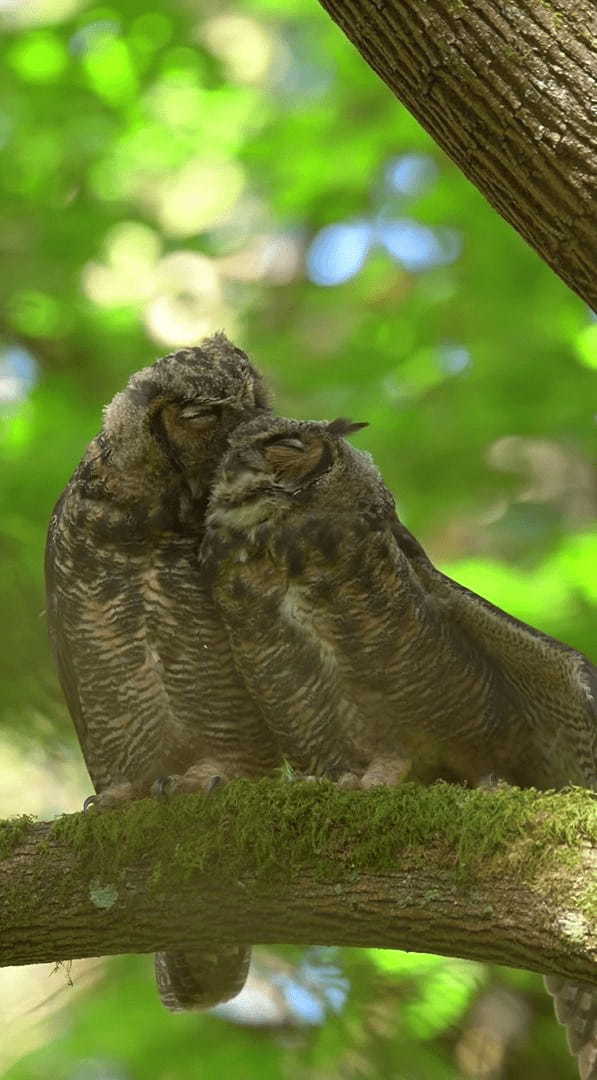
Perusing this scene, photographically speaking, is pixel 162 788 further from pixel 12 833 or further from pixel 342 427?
pixel 342 427

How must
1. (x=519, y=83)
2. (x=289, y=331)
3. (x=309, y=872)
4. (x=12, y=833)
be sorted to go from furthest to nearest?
(x=289, y=331) → (x=12, y=833) → (x=309, y=872) → (x=519, y=83)

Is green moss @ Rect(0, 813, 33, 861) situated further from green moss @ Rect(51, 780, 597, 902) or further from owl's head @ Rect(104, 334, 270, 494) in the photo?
owl's head @ Rect(104, 334, 270, 494)

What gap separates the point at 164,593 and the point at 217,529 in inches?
11.7

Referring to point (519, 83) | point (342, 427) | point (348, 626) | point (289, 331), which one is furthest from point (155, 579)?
point (289, 331)

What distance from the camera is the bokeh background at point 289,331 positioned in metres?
6.70

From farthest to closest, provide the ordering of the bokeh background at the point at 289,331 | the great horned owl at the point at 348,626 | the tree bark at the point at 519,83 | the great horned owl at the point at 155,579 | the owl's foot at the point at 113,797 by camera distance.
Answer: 1. the bokeh background at the point at 289,331
2. the great horned owl at the point at 155,579
3. the great horned owl at the point at 348,626
4. the owl's foot at the point at 113,797
5. the tree bark at the point at 519,83

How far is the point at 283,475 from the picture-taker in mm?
4660

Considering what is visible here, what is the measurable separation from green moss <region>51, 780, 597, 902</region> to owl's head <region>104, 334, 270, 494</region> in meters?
1.20

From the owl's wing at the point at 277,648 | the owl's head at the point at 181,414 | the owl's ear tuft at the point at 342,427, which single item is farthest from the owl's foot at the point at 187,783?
the owl's ear tuft at the point at 342,427

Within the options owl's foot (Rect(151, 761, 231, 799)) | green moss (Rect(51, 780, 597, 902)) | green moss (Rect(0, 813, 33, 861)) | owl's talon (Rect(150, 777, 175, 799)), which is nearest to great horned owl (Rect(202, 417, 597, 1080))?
owl's foot (Rect(151, 761, 231, 799))

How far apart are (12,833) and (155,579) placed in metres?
1.08

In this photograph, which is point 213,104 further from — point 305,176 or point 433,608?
point 433,608

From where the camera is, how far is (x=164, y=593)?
475cm

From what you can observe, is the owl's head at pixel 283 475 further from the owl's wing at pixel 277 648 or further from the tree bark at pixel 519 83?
the tree bark at pixel 519 83
